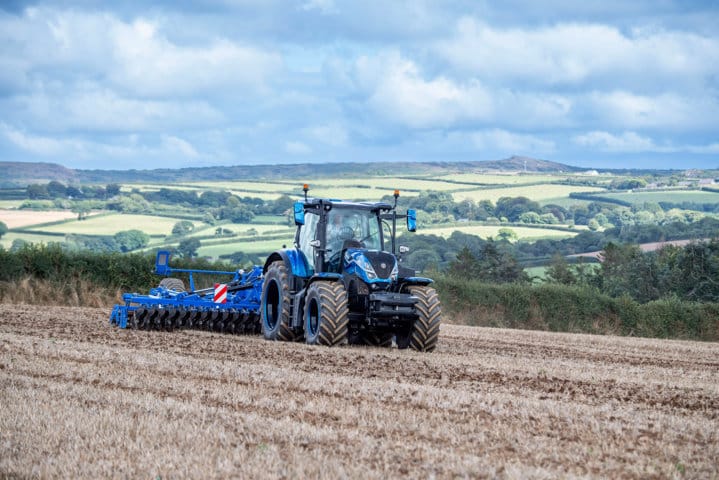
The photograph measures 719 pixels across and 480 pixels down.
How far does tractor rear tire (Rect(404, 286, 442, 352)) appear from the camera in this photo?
16.0 m

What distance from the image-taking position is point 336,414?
29.1 feet

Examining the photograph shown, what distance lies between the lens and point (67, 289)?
2866 centimetres

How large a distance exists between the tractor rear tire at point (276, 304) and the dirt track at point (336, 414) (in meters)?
1.57

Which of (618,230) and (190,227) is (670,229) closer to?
(618,230)

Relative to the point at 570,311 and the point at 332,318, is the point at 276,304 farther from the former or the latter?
the point at 570,311

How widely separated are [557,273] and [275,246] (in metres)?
13.8

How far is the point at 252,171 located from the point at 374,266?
Result: 65.9 metres

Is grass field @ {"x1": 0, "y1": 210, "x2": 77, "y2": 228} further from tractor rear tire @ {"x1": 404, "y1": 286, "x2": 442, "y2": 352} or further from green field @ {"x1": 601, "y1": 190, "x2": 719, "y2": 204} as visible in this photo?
tractor rear tire @ {"x1": 404, "y1": 286, "x2": 442, "y2": 352}

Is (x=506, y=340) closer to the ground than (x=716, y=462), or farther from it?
closer to the ground

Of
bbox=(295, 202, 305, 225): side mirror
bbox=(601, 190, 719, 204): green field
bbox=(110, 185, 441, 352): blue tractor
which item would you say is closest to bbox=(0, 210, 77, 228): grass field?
bbox=(110, 185, 441, 352): blue tractor

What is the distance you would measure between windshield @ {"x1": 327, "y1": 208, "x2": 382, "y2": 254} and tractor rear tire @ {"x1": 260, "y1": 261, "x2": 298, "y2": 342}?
1.04m

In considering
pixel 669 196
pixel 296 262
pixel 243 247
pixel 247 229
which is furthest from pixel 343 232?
pixel 669 196

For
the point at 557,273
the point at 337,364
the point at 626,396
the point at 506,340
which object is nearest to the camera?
the point at 626,396

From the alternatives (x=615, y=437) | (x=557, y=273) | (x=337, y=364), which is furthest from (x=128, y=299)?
(x=557, y=273)
